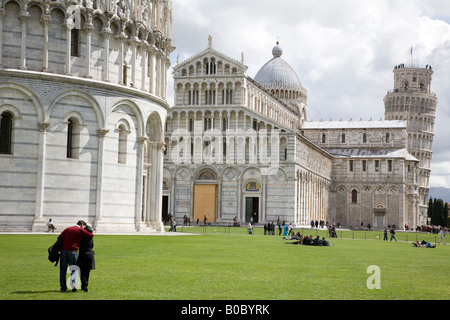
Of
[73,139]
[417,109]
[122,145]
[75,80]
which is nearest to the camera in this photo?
[75,80]

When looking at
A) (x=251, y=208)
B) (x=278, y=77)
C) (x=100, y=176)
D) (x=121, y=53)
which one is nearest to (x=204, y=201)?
(x=251, y=208)

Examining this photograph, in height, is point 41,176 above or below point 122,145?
below

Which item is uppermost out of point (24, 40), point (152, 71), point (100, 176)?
point (24, 40)

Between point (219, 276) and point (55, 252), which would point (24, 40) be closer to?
point (219, 276)

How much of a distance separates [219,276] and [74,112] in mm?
20591

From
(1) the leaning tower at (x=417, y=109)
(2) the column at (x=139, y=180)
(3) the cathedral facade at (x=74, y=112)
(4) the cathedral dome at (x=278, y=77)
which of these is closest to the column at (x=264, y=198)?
(4) the cathedral dome at (x=278, y=77)

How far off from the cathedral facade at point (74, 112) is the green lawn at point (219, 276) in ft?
30.1

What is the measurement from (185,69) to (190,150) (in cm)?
952

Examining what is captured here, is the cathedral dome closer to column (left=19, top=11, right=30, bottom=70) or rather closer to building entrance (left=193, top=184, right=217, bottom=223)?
building entrance (left=193, top=184, right=217, bottom=223)

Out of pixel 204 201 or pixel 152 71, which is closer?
pixel 152 71

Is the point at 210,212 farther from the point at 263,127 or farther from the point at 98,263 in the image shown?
the point at 98,263

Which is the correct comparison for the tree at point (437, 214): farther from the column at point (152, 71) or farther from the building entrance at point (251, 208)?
the column at point (152, 71)

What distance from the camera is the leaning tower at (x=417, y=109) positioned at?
121812mm

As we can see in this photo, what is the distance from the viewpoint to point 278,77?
102 meters
